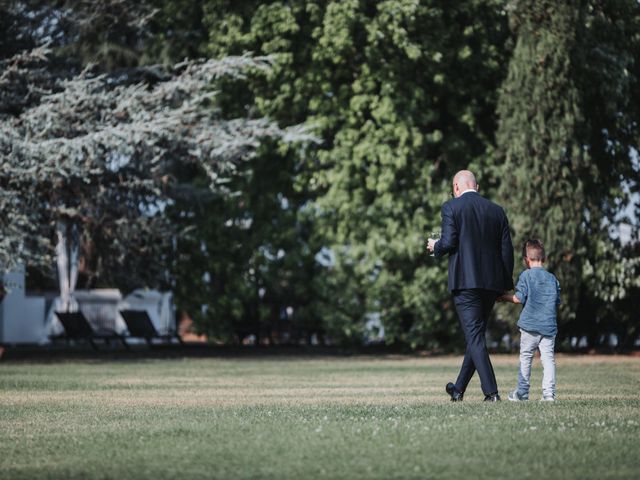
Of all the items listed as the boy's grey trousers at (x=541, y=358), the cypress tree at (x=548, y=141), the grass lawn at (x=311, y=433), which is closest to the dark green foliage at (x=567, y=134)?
the cypress tree at (x=548, y=141)

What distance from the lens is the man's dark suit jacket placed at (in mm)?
11305

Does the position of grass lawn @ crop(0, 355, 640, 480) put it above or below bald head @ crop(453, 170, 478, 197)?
below

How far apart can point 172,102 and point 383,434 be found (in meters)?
18.7

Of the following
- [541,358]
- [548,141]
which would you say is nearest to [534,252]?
[541,358]

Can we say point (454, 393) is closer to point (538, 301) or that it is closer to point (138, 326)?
point (538, 301)

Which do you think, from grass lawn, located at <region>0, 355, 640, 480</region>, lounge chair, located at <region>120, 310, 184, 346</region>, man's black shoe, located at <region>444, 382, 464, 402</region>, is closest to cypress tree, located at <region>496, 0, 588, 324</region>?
lounge chair, located at <region>120, 310, 184, 346</region>

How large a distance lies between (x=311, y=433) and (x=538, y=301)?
4.09 metres

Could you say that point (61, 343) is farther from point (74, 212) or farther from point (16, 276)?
point (74, 212)

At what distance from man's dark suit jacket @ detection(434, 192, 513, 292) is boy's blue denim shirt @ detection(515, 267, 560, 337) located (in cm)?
61

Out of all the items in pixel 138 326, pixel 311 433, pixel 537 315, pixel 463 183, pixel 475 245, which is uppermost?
pixel 463 183

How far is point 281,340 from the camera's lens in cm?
3772

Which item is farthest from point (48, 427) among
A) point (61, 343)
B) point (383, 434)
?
point (61, 343)

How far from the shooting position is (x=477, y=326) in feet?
37.3

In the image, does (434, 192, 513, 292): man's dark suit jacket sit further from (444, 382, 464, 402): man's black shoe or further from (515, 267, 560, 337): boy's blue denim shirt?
(444, 382, 464, 402): man's black shoe
